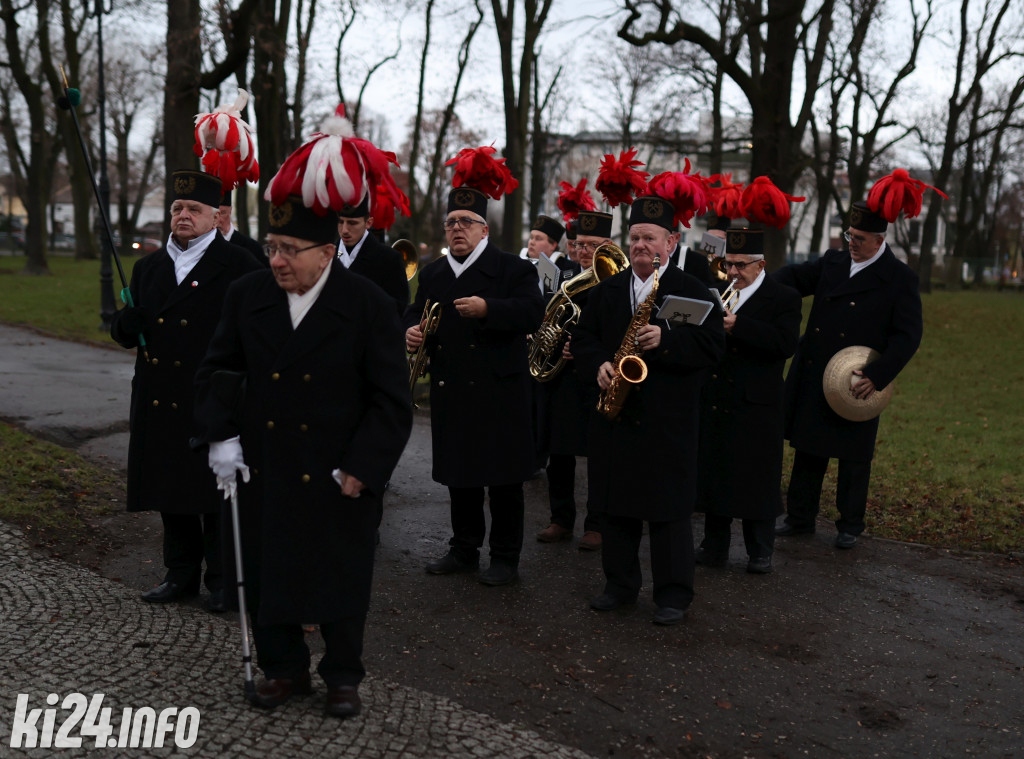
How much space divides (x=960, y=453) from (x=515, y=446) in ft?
20.8

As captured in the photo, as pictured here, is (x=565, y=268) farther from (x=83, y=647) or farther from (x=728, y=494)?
(x=83, y=647)

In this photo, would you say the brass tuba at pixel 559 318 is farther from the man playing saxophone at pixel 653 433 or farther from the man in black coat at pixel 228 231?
the man in black coat at pixel 228 231

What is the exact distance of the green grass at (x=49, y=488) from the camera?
6.84 meters

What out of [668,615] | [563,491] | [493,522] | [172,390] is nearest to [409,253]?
[563,491]

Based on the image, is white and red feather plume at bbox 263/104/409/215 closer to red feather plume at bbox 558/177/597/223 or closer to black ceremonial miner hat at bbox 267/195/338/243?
black ceremonial miner hat at bbox 267/195/338/243

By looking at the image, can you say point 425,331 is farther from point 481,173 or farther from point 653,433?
point 653,433

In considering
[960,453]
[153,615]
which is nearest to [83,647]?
[153,615]

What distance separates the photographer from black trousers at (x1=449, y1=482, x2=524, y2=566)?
6398mm

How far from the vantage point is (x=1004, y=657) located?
5.45 meters

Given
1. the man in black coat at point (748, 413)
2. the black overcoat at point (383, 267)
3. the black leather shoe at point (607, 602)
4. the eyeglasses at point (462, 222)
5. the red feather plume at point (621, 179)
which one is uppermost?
the red feather plume at point (621, 179)

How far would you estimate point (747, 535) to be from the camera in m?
6.80

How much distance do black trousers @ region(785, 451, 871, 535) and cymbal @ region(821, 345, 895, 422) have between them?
1.31 ft

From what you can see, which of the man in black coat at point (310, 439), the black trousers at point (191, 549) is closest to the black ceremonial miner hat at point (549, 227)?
the black trousers at point (191, 549)

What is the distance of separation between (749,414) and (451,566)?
2.15 metres
